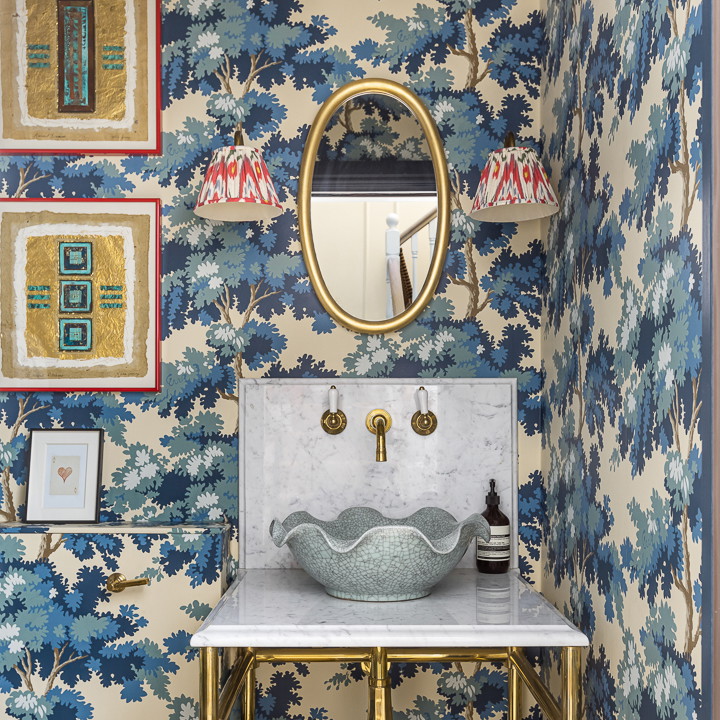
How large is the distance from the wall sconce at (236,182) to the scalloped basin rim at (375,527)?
79 cm

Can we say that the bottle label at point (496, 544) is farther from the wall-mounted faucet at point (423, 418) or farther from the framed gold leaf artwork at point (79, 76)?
the framed gold leaf artwork at point (79, 76)

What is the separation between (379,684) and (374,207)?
121 centimetres

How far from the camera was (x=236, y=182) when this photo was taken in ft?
6.64

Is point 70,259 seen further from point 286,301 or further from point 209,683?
point 209,683

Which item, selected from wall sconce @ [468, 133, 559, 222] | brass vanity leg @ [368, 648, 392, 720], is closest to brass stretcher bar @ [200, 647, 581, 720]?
brass vanity leg @ [368, 648, 392, 720]

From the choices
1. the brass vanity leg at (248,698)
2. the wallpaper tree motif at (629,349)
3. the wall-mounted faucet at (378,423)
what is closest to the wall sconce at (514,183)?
the wallpaper tree motif at (629,349)

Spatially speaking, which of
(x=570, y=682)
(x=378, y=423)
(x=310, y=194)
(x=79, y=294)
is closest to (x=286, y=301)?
(x=310, y=194)

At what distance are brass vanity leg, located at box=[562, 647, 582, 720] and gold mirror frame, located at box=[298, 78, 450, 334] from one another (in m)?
0.96

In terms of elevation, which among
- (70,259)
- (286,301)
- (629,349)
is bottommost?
(629,349)

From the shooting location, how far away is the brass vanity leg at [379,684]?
6.28 feet

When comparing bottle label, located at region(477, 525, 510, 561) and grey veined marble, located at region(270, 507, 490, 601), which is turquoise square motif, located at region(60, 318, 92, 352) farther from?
bottle label, located at region(477, 525, 510, 561)

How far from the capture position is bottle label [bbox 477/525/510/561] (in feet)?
6.95

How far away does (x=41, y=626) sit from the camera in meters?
2.03

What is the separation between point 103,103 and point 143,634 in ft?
4.61
